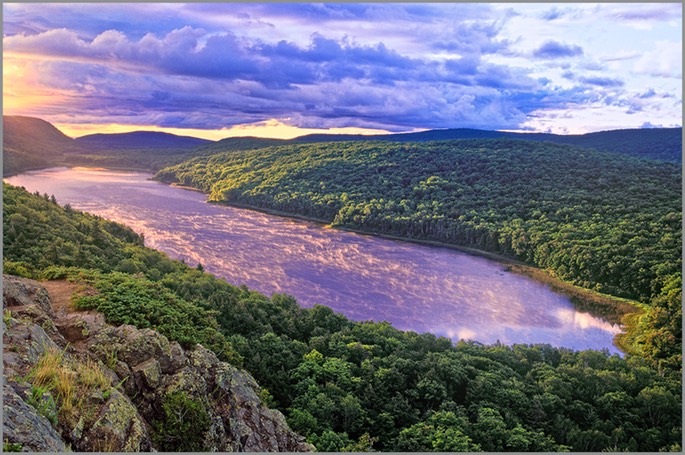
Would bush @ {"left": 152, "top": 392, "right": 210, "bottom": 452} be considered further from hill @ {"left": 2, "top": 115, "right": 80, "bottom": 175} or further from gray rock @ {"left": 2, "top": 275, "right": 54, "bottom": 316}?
hill @ {"left": 2, "top": 115, "right": 80, "bottom": 175}

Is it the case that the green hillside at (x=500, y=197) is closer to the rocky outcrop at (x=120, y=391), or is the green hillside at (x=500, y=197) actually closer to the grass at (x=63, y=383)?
the rocky outcrop at (x=120, y=391)

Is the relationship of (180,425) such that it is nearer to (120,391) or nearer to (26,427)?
(120,391)

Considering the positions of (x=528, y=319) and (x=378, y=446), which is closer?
(x=378, y=446)

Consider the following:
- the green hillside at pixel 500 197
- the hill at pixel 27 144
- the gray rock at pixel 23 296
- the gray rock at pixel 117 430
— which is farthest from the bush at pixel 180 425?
the hill at pixel 27 144

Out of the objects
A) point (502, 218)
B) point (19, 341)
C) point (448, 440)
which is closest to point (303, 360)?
point (448, 440)

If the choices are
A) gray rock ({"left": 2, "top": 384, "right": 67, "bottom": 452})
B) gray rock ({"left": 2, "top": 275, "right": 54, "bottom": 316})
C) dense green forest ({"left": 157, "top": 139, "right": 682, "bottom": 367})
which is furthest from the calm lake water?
gray rock ({"left": 2, "top": 384, "right": 67, "bottom": 452})

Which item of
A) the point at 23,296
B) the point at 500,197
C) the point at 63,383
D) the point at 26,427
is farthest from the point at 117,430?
the point at 500,197

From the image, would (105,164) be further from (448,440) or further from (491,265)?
(448,440)
